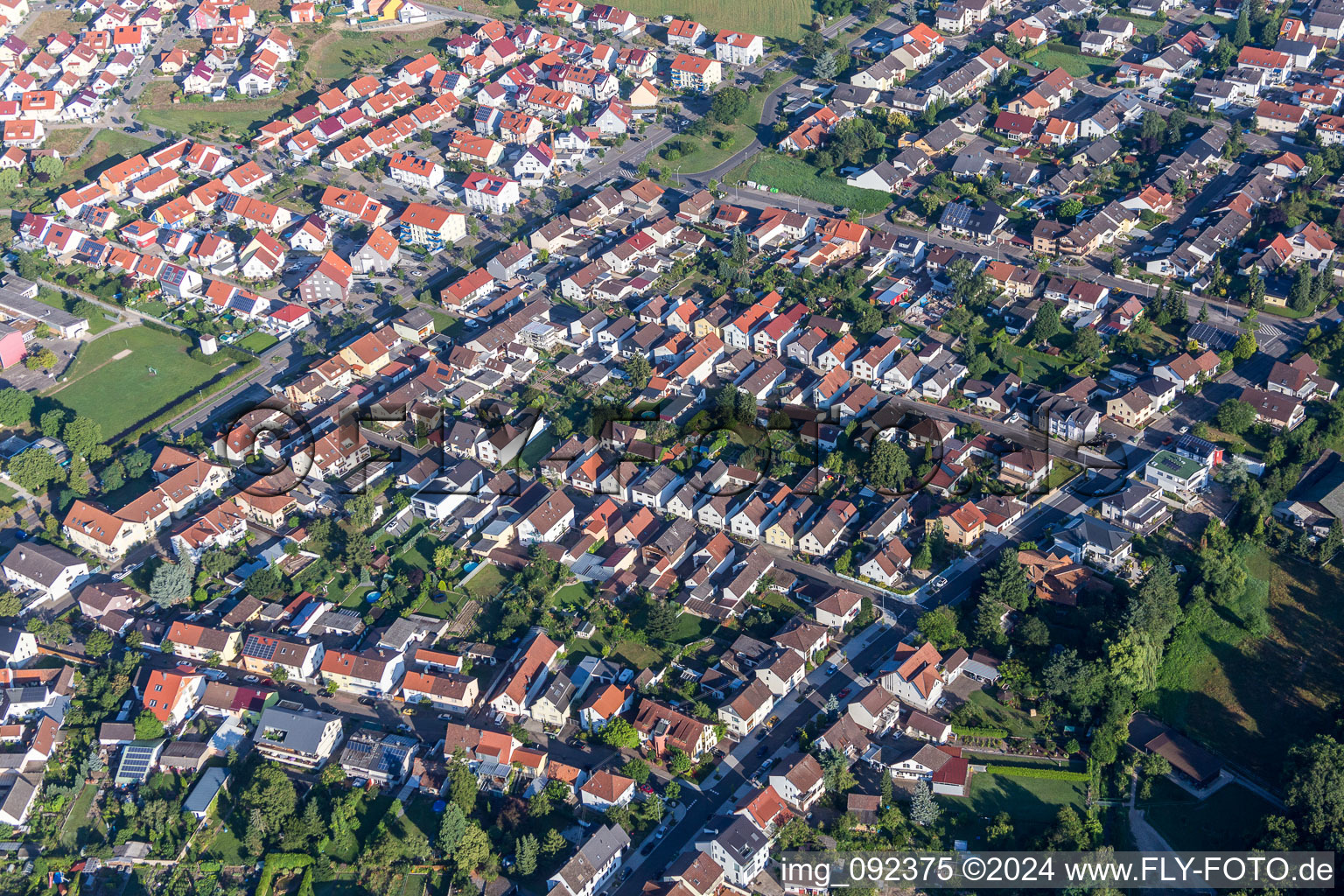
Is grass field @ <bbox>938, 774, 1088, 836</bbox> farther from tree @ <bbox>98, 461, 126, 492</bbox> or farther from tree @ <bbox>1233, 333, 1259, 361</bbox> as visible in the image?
tree @ <bbox>98, 461, 126, 492</bbox>

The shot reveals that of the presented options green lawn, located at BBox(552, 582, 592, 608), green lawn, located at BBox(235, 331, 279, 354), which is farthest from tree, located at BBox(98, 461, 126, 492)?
green lawn, located at BBox(552, 582, 592, 608)

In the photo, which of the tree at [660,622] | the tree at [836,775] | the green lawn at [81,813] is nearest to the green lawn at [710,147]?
the tree at [660,622]

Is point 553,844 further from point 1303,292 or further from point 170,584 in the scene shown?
point 1303,292

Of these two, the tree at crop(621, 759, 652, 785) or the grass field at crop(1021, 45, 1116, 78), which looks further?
the grass field at crop(1021, 45, 1116, 78)

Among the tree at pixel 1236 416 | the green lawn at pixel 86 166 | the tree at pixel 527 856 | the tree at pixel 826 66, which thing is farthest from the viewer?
the tree at pixel 826 66

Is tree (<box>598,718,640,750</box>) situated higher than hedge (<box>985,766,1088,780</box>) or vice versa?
tree (<box>598,718,640,750</box>)

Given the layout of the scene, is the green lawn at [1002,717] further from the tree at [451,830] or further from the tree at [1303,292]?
the tree at [1303,292]

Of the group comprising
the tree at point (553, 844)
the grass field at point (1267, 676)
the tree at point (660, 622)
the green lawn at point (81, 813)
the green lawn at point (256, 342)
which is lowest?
the green lawn at point (81, 813)
